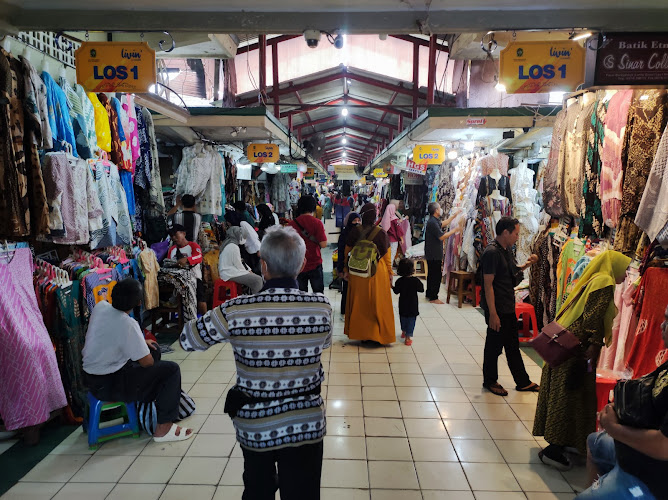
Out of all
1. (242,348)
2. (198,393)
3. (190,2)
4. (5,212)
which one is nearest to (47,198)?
(5,212)

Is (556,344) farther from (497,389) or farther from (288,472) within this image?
(288,472)

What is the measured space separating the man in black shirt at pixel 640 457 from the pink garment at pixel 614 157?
1.95 meters

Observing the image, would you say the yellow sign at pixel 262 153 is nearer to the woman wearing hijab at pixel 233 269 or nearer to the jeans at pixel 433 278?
the woman wearing hijab at pixel 233 269

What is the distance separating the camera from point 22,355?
10.5 ft

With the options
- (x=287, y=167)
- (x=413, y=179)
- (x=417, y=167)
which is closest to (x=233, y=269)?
(x=417, y=167)

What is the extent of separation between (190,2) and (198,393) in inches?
126

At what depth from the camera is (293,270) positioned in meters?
1.95

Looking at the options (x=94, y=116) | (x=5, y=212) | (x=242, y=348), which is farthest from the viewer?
(x=94, y=116)

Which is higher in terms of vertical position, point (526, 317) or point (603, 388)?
point (603, 388)

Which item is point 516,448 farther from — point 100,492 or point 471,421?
point 100,492

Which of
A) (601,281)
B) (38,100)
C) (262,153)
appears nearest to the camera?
(601,281)

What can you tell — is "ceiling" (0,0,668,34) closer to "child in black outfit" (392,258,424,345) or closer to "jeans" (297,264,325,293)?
"child in black outfit" (392,258,424,345)

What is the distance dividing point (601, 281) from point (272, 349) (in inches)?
83.6

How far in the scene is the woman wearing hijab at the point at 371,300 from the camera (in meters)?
5.41
